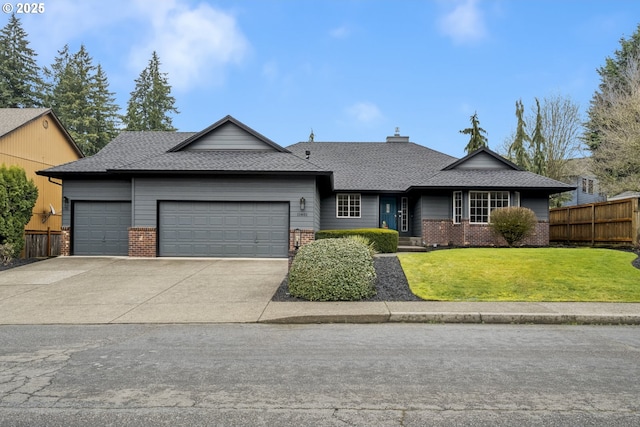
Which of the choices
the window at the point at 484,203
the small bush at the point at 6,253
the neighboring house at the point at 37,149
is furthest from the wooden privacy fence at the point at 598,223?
the neighboring house at the point at 37,149

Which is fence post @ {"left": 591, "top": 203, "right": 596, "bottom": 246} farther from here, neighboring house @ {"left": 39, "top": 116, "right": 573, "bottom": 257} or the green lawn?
the green lawn

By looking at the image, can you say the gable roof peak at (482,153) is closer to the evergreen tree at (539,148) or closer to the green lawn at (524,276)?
the green lawn at (524,276)

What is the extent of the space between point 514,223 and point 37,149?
2544 centimetres

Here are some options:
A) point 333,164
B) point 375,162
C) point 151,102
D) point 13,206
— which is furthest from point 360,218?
point 151,102

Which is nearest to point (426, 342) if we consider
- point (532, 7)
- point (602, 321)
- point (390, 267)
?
point (602, 321)

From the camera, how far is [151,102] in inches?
1874

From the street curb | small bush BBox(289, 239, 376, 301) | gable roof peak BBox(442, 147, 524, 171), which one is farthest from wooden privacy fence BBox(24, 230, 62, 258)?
gable roof peak BBox(442, 147, 524, 171)

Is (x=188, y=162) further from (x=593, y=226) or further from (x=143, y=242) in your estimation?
(x=593, y=226)

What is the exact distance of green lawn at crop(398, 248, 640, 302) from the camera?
9.54m

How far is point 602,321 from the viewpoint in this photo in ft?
25.1

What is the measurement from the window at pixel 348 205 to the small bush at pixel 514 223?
6.84m

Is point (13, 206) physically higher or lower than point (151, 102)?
lower

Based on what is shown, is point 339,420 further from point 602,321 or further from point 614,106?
point 614,106

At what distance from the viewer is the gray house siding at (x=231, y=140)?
18703 millimetres
